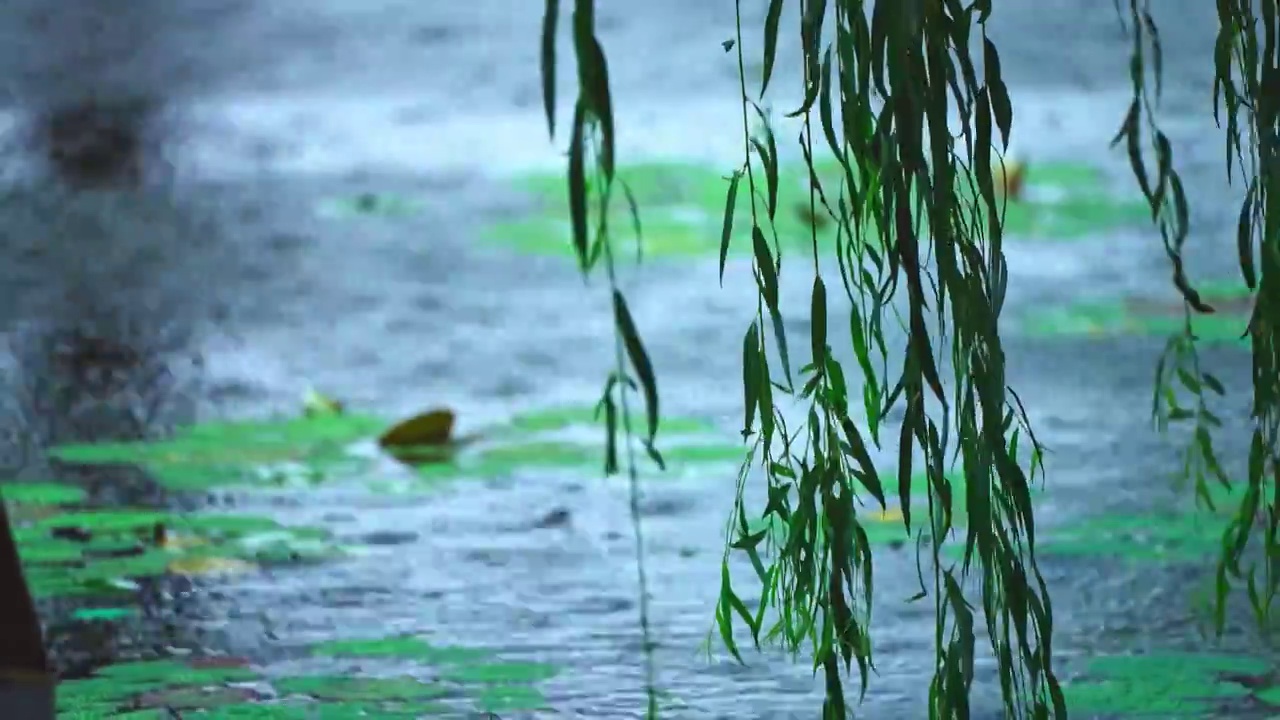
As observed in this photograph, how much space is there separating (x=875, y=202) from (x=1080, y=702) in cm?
146

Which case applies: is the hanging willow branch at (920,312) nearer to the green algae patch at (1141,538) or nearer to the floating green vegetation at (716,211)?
the green algae patch at (1141,538)

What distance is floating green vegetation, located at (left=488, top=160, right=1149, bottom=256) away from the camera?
6.68 meters

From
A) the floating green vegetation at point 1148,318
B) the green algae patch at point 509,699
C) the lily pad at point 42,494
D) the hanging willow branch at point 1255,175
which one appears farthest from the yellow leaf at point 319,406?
the hanging willow branch at point 1255,175

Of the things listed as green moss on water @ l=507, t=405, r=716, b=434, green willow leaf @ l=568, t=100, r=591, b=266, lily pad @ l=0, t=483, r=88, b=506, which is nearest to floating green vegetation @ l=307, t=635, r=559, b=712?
lily pad @ l=0, t=483, r=88, b=506

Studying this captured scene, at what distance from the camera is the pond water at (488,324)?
3643 mm

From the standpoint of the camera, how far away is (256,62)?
9375mm

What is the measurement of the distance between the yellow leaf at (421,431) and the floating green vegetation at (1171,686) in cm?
189

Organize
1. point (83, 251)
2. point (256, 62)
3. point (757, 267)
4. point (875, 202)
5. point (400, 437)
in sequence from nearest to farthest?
point (875, 202) → point (757, 267) → point (400, 437) → point (83, 251) → point (256, 62)

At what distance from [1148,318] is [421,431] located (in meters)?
2.14

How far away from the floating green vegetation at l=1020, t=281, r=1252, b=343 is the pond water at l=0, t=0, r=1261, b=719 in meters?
0.04

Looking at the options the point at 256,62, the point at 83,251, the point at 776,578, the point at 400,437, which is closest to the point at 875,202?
the point at 776,578

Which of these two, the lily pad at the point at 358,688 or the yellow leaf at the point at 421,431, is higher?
the yellow leaf at the point at 421,431

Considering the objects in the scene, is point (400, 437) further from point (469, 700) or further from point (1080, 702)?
point (1080, 702)

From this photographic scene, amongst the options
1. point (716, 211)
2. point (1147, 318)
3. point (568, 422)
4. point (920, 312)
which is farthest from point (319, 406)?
point (920, 312)
